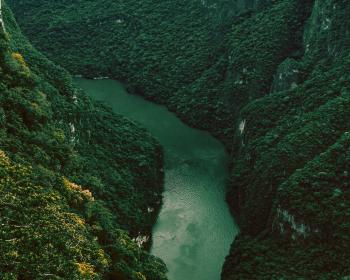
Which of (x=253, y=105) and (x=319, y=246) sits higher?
(x=253, y=105)

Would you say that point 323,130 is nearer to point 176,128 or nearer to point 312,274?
point 312,274

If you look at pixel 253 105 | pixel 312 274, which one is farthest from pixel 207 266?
pixel 253 105

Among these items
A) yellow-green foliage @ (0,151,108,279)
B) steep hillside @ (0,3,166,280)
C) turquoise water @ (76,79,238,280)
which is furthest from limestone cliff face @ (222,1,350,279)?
yellow-green foliage @ (0,151,108,279)

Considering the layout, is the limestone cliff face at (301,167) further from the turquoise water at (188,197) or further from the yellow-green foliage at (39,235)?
the yellow-green foliage at (39,235)

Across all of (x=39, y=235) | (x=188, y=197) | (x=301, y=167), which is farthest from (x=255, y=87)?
(x=39, y=235)

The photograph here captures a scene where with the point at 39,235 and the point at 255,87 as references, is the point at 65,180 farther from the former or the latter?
the point at 255,87

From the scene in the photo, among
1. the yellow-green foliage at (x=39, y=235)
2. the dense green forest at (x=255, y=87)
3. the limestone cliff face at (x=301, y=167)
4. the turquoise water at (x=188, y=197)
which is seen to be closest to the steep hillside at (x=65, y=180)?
the yellow-green foliage at (x=39, y=235)
